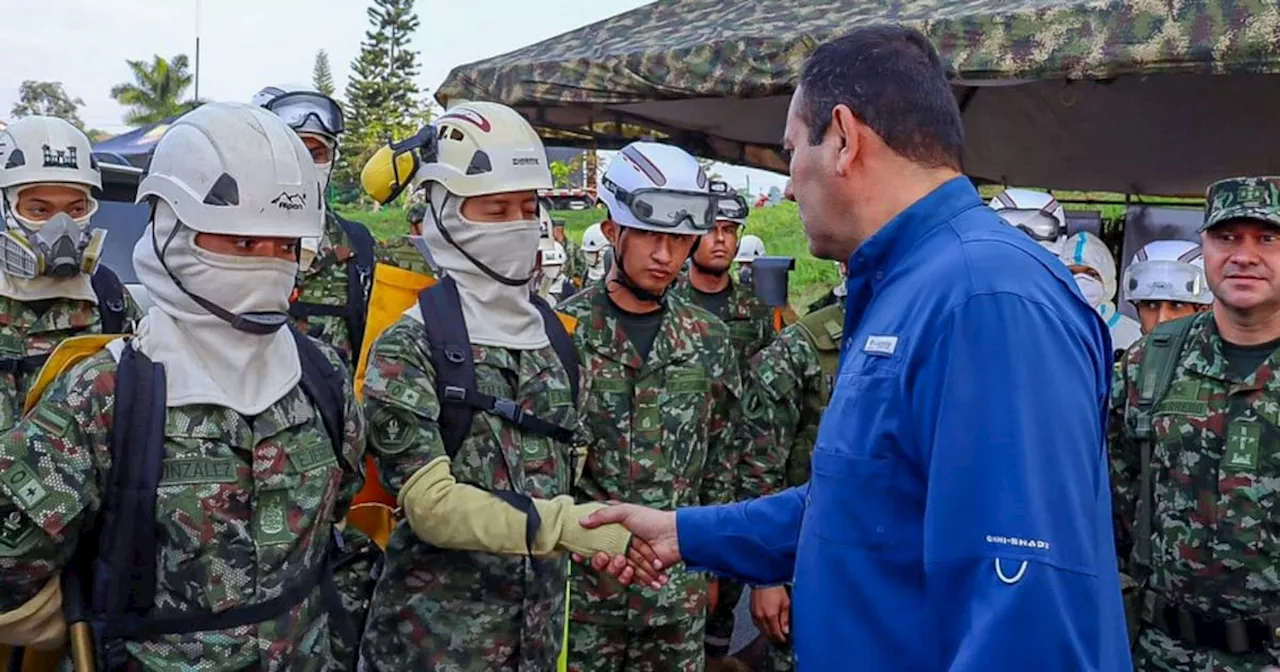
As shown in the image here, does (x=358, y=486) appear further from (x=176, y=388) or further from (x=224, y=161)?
(x=224, y=161)

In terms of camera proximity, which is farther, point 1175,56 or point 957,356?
point 1175,56

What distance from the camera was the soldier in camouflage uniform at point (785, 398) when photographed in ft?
15.5

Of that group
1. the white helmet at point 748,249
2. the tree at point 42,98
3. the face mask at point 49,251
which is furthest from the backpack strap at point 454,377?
the tree at point 42,98

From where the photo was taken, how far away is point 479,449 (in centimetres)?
322

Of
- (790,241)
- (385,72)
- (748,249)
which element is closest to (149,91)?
(385,72)

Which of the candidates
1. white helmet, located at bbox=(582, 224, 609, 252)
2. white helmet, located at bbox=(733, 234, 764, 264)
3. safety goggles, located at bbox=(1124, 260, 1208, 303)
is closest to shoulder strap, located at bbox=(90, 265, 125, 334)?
safety goggles, located at bbox=(1124, 260, 1208, 303)

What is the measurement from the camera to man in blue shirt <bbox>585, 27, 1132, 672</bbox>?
162 cm

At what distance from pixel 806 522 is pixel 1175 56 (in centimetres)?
263

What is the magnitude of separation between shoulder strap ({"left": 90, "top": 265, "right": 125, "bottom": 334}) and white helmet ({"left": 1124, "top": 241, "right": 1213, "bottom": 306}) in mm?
4924

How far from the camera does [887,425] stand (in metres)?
1.83

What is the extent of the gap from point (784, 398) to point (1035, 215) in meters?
1.72

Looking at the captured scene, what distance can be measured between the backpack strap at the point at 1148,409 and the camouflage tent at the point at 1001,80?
954 mm

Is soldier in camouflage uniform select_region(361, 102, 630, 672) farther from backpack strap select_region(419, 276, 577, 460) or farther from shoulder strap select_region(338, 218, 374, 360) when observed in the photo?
shoulder strap select_region(338, 218, 374, 360)

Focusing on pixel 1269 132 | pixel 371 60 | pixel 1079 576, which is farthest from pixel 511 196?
pixel 371 60
